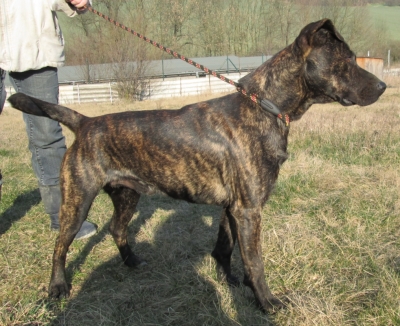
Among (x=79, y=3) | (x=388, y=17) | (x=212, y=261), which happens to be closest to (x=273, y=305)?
(x=212, y=261)

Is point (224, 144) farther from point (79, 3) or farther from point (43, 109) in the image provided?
point (79, 3)

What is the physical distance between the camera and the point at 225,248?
342 cm

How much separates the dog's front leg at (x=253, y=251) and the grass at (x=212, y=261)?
0.40ft

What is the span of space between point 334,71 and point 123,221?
227 cm

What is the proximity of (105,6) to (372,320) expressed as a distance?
3330cm

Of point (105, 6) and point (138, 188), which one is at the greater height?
point (105, 6)

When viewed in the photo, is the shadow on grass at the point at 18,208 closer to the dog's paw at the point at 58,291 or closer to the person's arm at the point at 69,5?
the dog's paw at the point at 58,291

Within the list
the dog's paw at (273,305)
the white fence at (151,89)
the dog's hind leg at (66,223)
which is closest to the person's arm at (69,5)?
the dog's hind leg at (66,223)

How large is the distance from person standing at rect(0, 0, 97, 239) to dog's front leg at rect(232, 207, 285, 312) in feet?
6.75

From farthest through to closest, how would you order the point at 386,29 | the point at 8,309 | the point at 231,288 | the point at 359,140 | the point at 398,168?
the point at 386,29 → the point at 359,140 → the point at 398,168 → the point at 231,288 → the point at 8,309

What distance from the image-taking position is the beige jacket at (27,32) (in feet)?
11.8

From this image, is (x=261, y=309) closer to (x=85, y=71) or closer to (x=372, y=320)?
(x=372, y=320)

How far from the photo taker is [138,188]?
334 centimetres

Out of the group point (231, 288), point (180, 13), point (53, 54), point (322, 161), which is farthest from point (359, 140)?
point (180, 13)
